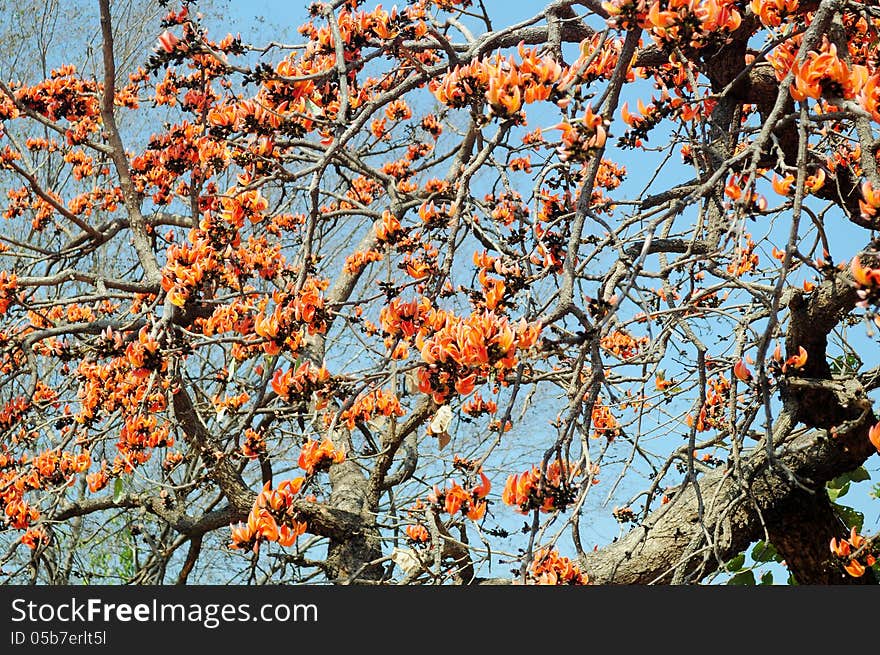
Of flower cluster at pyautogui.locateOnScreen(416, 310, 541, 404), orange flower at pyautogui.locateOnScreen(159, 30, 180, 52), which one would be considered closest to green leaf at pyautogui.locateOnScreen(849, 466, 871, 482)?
flower cluster at pyautogui.locateOnScreen(416, 310, 541, 404)

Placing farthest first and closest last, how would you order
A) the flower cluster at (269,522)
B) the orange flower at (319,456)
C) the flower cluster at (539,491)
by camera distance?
the orange flower at (319,456)
the flower cluster at (269,522)
the flower cluster at (539,491)

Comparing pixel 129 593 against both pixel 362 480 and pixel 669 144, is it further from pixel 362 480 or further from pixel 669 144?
pixel 362 480

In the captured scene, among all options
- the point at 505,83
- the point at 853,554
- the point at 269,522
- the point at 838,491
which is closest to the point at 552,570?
the point at 269,522

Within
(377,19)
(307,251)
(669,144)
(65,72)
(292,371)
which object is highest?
(65,72)

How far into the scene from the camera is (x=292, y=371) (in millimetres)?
2457

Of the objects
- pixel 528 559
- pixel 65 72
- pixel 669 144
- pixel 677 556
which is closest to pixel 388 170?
pixel 65 72

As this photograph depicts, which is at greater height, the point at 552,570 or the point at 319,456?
the point at 319,456

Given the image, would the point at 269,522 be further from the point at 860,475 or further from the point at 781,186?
the point at 860,475

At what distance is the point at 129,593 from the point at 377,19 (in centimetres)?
205

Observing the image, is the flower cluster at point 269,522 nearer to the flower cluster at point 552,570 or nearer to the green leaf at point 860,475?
the flower cluster at point 552,570

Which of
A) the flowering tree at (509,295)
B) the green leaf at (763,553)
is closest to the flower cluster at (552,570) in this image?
the flowering tree at (509,295)

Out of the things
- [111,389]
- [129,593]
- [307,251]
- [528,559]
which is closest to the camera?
[528,559]

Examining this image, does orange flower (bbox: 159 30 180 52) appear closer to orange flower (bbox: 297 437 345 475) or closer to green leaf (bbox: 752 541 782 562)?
orange flower (bbox: 297 437 345 475)

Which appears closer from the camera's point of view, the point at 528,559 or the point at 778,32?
the point at 528,559
